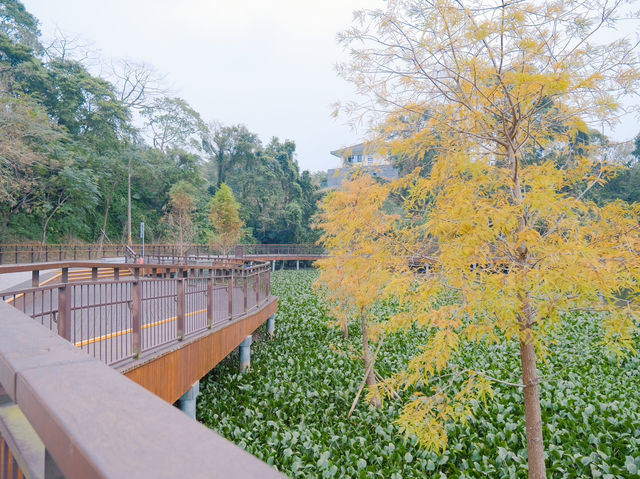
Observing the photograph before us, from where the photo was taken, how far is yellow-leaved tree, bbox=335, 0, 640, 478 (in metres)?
3.71

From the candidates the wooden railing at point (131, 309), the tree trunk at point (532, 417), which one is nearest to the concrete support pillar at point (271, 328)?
the wooden railing at point (131, 309)

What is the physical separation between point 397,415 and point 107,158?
31.7 m

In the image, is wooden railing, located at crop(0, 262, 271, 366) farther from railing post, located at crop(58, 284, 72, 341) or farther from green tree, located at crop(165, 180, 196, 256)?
green tree, located at crop(165, 180, 196, 256)

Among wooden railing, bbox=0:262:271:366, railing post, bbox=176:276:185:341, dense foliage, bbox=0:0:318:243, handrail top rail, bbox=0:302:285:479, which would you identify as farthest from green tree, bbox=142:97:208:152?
handrail top rail, bbox=0:302:285:479

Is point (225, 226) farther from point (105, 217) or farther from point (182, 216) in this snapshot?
point (105, 217)

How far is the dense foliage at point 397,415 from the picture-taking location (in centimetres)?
597

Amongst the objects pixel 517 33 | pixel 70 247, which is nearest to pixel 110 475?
pixel 517 33

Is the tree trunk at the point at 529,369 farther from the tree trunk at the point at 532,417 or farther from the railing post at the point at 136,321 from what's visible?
the railing post at the point at 136,321

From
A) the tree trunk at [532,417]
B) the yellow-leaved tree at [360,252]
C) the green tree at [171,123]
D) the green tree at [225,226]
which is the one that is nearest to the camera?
the tree trunk at [532,417]

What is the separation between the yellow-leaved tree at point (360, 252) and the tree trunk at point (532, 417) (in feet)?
5.85

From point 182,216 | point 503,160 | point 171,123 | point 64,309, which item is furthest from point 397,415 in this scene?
point 171,123

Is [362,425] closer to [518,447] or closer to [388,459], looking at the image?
[388,459]

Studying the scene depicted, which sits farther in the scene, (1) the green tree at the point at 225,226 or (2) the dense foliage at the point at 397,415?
(1) the green tree at the point at 225,226

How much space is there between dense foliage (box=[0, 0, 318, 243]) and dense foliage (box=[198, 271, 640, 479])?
1299 centimetres
